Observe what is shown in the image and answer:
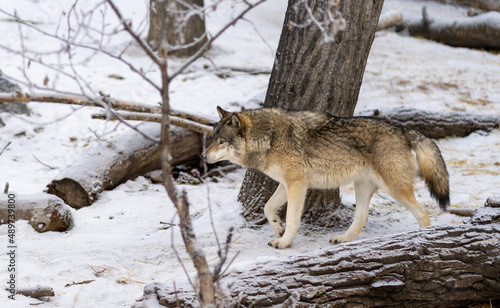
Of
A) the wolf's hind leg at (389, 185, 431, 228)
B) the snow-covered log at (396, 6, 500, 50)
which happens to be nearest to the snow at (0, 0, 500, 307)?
the snow-covered log at (396, 6, 500, 50)

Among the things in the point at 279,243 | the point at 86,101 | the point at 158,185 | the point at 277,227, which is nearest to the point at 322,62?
the point at 277,227

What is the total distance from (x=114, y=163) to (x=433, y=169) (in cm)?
435

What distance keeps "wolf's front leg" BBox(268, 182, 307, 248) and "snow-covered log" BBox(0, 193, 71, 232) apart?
2508 mm

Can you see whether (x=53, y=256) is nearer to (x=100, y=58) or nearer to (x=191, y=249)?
(x=191, y=249)

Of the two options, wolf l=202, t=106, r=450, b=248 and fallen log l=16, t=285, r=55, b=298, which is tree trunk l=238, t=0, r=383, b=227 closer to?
wolf l=202, t=106, r=450, b=248

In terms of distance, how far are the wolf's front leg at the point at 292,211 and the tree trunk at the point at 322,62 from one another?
2.53 feet

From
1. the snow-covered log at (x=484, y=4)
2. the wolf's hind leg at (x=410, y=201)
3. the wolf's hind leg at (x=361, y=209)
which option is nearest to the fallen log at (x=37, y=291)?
the wolf's hind leg at (x=361, y=209)

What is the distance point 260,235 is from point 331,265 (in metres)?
2.05

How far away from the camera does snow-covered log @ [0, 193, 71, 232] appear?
210 inches

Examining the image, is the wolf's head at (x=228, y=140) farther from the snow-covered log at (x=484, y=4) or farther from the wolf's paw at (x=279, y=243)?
the snow-covered log at (x=484, y=4)

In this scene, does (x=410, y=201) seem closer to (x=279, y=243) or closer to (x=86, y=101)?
(x=279, y=243)

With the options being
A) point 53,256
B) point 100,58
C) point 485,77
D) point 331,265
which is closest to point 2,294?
point 53,256

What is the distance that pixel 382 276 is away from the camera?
11.4 ft

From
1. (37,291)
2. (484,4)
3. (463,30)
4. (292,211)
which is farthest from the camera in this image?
(484,4)
